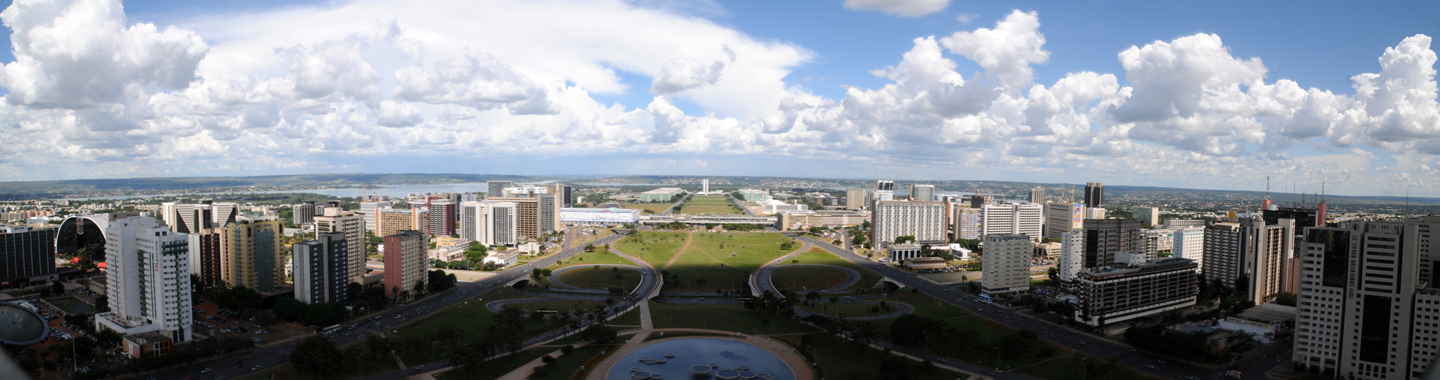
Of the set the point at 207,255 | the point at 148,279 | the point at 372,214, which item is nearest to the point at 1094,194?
the point at 372,214

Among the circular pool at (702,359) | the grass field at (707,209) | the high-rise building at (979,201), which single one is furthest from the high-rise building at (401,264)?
the grass field at (707,209)

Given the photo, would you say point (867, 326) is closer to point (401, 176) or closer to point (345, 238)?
point (345, 238)

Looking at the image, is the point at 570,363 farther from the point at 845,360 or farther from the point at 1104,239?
the point at 1104,239

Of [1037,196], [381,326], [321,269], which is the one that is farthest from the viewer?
[1037,196]

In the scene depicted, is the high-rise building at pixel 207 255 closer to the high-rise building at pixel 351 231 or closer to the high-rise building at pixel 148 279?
the high-rise building at pixel 351 231

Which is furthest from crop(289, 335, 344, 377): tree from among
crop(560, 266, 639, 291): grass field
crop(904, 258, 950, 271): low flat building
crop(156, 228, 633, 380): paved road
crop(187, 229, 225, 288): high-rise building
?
crop(904, 258, 950, 271): low flat building

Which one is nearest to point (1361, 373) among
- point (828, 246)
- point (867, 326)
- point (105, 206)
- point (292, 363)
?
point (867, 326)
